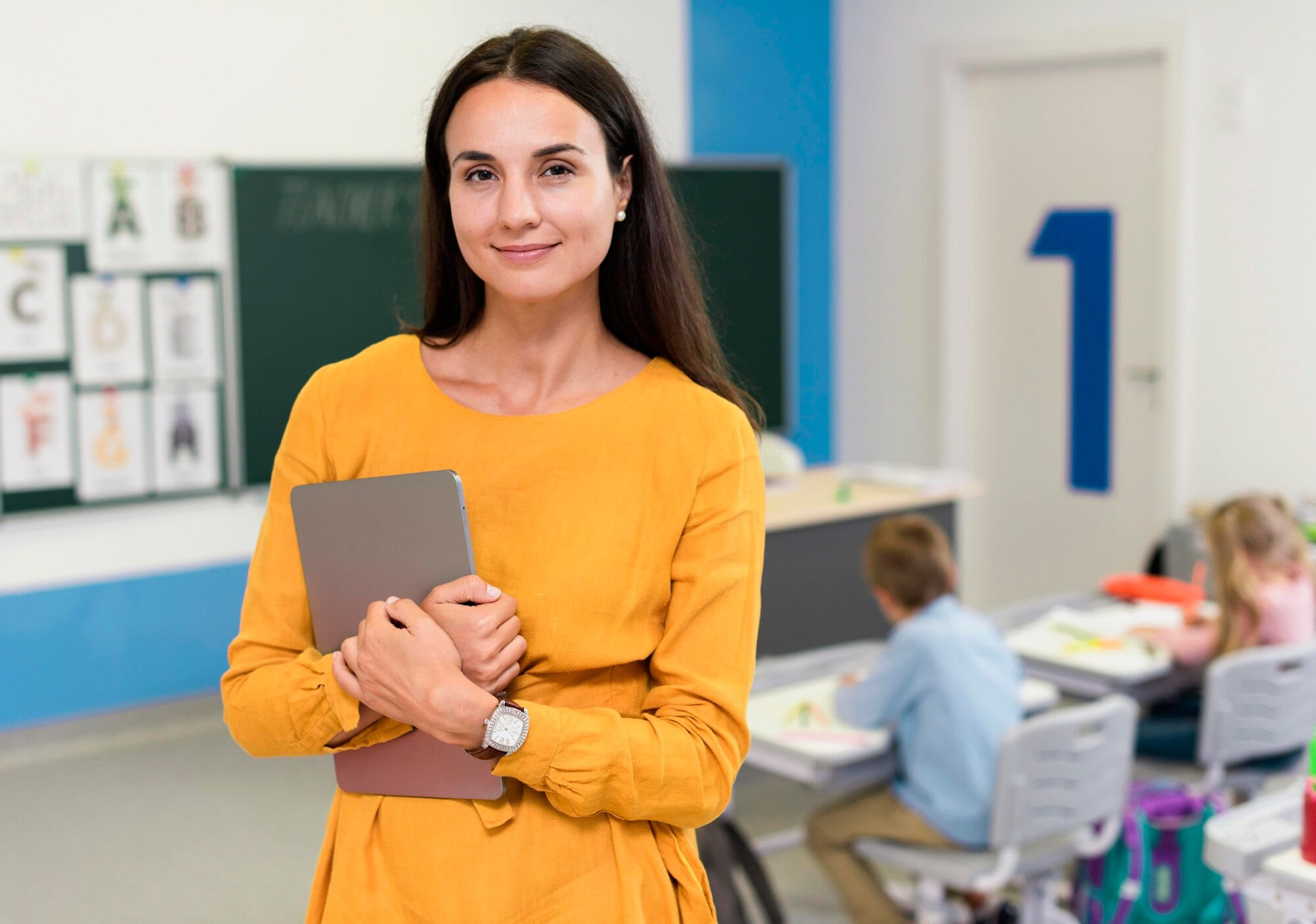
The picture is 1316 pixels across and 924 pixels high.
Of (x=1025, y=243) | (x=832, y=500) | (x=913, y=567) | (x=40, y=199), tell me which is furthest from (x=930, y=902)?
(x=1025, y=243)

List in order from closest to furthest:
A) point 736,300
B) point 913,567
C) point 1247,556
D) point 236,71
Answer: point 913,567
point 1247,556
point 236,71
point 736,300

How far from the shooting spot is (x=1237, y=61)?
16.2 feet

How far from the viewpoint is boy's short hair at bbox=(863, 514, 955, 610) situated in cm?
278

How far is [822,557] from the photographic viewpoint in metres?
4.41

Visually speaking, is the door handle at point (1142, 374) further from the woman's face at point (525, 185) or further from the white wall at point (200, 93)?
the woman's face at point (525, 185)

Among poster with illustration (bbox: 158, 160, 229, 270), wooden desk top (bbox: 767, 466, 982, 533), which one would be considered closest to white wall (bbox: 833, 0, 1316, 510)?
wooden desk top (bbox: 767, 466, 982, 533)

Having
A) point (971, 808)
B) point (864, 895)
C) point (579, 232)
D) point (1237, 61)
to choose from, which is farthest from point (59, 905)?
point (1237, 61)

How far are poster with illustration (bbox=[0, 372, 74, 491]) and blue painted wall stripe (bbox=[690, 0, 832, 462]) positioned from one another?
9.00ft

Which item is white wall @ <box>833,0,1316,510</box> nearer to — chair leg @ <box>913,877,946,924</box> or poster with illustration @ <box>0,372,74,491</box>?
chair leg @ <box>913,877,946,924</box>

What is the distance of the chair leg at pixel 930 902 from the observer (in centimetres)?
277

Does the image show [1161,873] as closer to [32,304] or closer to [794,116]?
[32,304]

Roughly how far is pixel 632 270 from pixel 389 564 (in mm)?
311

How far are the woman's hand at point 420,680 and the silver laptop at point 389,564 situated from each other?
0.15ft

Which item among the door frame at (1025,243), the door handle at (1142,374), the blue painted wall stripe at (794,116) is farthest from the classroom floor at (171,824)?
the blue painted wall stripe at (794,116)
